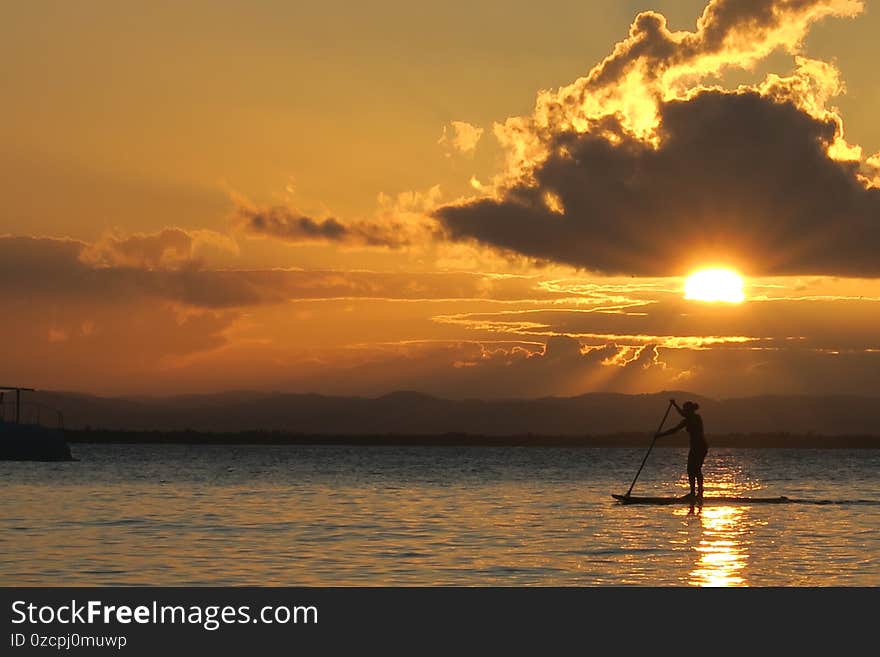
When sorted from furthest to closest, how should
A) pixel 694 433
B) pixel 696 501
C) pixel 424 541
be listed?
pixel 696 501 → pixel 694 433 → pixel 424 541

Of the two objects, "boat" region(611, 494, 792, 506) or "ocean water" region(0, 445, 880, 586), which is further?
"boat" region(611, 494, 792, 506)

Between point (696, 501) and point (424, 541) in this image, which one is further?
point (696, 501)

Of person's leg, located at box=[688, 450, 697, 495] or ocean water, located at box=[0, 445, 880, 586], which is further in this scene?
person's leg, located at box=[688, 450, 697, 495]

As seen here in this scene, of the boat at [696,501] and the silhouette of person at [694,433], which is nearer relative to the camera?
the silhouette of person at [694,433]

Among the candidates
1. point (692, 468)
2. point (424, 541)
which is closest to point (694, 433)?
point (692, 468)

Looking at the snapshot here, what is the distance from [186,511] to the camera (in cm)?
4631

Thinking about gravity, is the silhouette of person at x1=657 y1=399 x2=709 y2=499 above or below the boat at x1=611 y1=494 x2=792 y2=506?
above

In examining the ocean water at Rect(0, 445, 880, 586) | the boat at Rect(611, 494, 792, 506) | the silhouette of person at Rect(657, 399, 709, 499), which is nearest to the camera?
the ocean water at Rect(0, 445, 880, 586)

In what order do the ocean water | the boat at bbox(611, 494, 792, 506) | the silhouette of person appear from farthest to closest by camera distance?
the boat at bbox(611, 494, 792, 506)
the silhouette of person
the ocean water

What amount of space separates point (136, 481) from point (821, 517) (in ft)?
140

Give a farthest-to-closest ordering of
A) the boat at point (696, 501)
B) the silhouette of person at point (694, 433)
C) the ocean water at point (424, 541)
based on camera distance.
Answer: the boat at point (696, 501)
the silhouette of person at point (694, 433)
the ocean water at point (424, 541)

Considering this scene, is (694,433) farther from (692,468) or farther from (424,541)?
(424,541)
